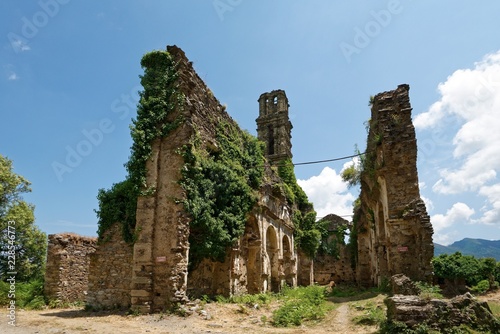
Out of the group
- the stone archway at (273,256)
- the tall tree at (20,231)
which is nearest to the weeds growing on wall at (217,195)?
the stone archway at (273,256)

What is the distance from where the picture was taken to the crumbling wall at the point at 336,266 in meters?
34.4

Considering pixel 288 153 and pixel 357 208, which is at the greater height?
pixel 288 153

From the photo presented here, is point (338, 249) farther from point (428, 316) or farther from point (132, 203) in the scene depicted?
point (428, 316)

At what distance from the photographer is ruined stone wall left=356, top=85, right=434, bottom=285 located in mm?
13906

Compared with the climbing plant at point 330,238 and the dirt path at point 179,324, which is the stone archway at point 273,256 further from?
the climbing plant at point 330,238

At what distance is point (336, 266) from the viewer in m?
35.0

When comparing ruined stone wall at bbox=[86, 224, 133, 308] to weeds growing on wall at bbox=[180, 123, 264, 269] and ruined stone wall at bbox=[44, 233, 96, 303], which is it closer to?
weeds growing on wall at bbox=[180, 123, 264, 269]

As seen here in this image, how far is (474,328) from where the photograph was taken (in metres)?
6.71

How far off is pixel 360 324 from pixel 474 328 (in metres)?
2.97

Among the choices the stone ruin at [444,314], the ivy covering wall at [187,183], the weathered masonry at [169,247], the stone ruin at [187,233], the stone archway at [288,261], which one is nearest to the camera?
the stone ruin at [444,314]

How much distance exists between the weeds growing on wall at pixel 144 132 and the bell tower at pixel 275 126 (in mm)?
20998

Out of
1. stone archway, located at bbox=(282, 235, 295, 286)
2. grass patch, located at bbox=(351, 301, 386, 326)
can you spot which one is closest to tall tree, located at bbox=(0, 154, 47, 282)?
stone archway, located at bbox=(282, 235, 295, 286)

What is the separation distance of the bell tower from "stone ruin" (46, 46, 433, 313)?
1326cm

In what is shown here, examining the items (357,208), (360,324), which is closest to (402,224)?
(360,324)
